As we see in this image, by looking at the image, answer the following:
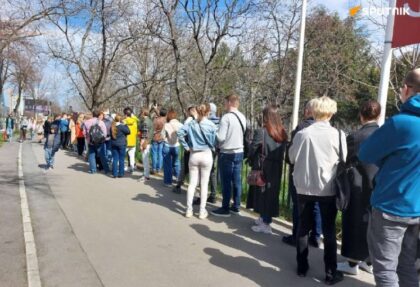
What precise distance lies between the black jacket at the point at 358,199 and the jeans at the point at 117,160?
7543 mm

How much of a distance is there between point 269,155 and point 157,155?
19.7ft

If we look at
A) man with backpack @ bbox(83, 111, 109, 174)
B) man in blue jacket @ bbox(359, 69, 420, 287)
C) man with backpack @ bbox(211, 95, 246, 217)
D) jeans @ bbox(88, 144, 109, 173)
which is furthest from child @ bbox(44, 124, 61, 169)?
man in blue jacket @ bbox(359, 69, 420, 287)

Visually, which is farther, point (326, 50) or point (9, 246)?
point (326, 50)

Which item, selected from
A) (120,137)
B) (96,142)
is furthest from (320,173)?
(96,142)

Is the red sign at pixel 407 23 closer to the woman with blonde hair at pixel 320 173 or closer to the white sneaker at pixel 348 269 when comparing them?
the woman with blonde hair at pixel 320 173

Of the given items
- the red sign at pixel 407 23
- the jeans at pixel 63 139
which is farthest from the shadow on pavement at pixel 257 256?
the jeans at pixel 63 139

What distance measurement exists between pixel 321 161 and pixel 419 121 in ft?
4.70

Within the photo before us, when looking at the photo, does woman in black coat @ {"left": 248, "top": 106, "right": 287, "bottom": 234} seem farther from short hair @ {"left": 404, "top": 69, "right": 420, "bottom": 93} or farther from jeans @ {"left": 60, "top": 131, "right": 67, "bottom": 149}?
jeans @ {"left": 60, "top": 131, "right": 67, "bottom": 149}

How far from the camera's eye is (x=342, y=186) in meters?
4.10

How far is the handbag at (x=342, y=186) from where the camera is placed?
4.08m

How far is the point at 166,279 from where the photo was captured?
435 centimetres

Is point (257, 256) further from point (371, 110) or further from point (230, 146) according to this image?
point (371, 110)

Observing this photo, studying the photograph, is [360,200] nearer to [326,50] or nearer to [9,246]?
[9,246]

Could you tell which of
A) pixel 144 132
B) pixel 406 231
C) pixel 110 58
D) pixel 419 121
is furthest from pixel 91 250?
pixel 110 58
